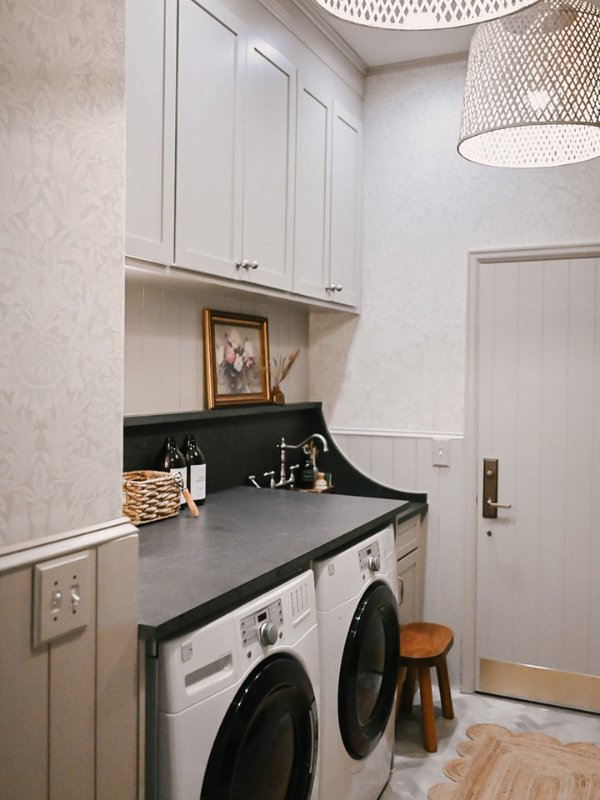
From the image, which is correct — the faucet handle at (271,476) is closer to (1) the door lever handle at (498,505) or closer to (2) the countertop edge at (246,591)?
(2) the countertop edge at (246,591)

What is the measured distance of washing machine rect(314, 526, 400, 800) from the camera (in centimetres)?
188

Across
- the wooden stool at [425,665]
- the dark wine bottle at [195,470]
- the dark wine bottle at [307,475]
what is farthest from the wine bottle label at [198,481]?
the wooden stool at [425,665]

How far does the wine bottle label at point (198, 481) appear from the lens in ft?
7.80

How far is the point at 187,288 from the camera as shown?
2418mm

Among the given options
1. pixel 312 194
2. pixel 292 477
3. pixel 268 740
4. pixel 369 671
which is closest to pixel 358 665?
pixel 369 671

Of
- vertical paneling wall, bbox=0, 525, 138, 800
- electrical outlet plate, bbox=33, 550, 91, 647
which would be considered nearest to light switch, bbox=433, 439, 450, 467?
vertical paneling wall, bbox=0, 525, 138, 800

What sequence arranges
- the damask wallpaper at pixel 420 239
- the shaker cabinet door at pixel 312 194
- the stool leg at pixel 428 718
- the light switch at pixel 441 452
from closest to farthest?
1. the stool leg at pixel 428 718
2. the shaker cabinet door at pixel 312 194
3. the damask wallpaper at pixel 420 239
4. the light switch at pixel 441 452

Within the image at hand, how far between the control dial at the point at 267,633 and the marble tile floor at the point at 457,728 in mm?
1068

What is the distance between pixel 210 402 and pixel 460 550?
135 cm

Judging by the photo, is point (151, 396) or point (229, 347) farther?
point (229, 347)

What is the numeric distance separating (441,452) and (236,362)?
1044 millimetres

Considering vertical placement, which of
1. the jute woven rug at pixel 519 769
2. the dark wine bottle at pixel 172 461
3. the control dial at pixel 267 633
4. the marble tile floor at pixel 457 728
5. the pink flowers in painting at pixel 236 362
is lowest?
the marble tile floor at pixel 457 728

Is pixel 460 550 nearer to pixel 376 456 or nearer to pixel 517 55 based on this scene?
pixel 376 456

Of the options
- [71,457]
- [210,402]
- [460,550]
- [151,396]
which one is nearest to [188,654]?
[71,457]
